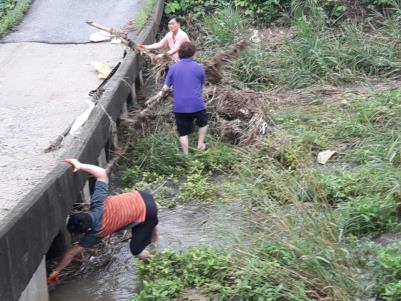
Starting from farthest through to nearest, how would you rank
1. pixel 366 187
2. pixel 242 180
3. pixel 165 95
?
1. pixel 165 95
2. pixel 242 180
3. pixel 366 187

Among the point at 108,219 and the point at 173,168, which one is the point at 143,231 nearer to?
the point at 108,219

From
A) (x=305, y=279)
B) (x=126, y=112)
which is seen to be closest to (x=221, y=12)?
(x=126, y=112)

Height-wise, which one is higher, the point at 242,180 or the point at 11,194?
the point at 11,194

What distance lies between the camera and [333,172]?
764 cm

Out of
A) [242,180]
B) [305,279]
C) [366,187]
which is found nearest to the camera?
[305,279]

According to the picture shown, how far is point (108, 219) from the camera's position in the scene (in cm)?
605

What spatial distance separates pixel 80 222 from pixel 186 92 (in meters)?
3.07

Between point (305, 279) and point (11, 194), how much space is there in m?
2.53

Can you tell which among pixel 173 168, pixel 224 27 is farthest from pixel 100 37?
pixel 173 168

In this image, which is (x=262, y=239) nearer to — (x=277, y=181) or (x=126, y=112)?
(x=277, y=181)

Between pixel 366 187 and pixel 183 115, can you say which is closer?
pixel 366 187

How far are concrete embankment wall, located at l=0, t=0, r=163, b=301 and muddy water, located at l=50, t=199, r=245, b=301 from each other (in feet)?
1.96

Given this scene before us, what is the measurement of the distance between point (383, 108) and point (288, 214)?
296 centimetres

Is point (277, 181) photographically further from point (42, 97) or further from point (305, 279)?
point (42, 97)
